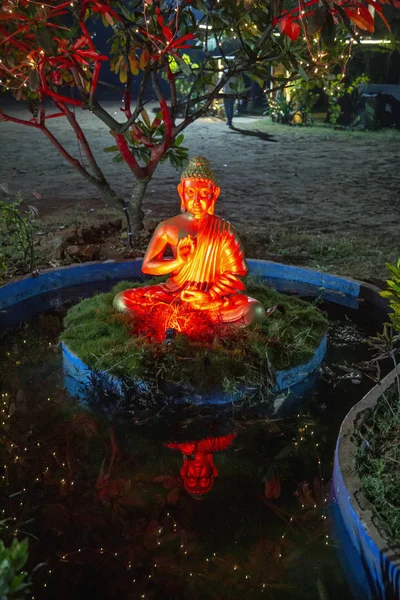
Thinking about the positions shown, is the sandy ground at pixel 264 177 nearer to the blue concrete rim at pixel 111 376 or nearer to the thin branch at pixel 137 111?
the thin branch at pixel 137 111

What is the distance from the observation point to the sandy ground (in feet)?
33.2

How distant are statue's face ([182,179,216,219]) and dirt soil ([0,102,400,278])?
3.13 metres

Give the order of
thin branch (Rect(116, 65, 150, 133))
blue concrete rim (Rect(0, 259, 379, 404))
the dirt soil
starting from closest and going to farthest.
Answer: blue concrete rim (Rect(0, 259, 379, 404)) < thin branch (Rect(116, 65, 150, 133)) < the dirt soil

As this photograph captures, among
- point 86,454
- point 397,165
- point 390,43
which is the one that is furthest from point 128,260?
point 390,43

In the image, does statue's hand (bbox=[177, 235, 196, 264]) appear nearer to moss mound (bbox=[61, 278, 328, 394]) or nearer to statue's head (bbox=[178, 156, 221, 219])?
statue's head (bbox=[178, 156, 221, 219])

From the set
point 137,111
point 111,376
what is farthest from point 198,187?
point 137,111

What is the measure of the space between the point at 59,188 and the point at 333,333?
24.0 feet

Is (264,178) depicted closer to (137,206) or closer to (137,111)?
(137,206)

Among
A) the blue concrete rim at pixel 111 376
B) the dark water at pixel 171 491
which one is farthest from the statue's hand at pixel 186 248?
the dark water at pixel 171 491

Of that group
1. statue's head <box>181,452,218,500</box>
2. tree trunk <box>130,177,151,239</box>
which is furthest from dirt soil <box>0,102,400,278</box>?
statue's head <box>181,452,218,500</box>

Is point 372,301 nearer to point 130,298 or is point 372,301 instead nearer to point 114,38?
point 130,298

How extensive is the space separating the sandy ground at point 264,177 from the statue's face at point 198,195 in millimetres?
4348

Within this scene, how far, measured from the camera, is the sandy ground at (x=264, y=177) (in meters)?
10.1

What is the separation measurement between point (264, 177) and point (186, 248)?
8108 mm
